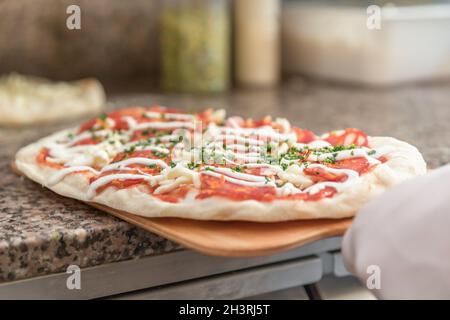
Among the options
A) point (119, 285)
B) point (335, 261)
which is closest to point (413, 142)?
point (335, 261)

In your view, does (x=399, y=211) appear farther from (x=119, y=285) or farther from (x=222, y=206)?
(x=119, y=285)

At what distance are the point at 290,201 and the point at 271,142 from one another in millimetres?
258

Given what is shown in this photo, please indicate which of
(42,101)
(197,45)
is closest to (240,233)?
(42,101)

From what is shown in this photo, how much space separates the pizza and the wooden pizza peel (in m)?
0.01

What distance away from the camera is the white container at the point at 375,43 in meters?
1.94

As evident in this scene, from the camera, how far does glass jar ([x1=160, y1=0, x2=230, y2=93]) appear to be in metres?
1.94

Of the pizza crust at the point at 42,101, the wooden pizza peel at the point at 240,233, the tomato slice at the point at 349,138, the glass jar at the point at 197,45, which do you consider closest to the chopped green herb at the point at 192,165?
the wooden pizza peel at the point at 240,233

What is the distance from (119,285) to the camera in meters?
1.01

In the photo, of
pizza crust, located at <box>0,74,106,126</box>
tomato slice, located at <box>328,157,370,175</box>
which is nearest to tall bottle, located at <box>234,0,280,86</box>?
pizza crust, located at <box>0,74,106,126</box>

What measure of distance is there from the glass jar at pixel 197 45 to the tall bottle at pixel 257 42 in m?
0.09

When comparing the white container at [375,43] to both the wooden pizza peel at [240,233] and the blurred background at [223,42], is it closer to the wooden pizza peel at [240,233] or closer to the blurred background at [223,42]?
the blurred background at [223,42]

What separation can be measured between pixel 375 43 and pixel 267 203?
113 centimetres

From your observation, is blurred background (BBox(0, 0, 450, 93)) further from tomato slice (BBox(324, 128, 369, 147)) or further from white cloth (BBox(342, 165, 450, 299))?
white cloth (BBox(342, 165, 450, 299))

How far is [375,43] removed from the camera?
1.94 metres
